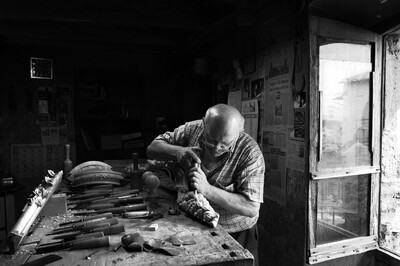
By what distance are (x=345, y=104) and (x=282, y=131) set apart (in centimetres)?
56

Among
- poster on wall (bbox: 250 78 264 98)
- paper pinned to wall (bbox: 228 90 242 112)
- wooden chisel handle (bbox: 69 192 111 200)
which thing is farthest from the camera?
paper pinned to wall (bbox: 228 90 242 112)

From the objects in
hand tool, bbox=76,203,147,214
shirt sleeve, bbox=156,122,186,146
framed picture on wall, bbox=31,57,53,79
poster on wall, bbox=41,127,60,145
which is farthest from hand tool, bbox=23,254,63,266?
framed picture on wall, bbox=31,57,53,79

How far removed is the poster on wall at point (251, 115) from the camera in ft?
9.86

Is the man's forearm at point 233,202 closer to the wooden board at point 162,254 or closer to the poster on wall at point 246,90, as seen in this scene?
the wooden board at point 162,254

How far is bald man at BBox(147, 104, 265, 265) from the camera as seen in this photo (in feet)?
5.56

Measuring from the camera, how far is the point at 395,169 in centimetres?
249

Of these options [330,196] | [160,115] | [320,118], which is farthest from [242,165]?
[160,115]

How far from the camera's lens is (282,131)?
101 inches

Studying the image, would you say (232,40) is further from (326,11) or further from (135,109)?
(135,109)

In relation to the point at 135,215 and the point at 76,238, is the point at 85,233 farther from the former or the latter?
the point at 135,215

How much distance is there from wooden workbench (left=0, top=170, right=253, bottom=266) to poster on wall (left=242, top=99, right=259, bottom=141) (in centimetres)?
173

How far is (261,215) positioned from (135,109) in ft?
9.79

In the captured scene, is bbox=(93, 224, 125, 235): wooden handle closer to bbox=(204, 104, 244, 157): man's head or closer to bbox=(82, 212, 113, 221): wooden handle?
bbox=(82, 212, 113, 221): wooden handle

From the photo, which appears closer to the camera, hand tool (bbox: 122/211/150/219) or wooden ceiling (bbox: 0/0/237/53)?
hand tool (bbox: 122/211/150/219)
